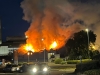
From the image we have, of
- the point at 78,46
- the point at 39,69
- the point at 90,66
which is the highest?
the point at 78,46

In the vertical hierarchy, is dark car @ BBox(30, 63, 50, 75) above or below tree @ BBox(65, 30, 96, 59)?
below

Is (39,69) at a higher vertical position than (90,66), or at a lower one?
lower

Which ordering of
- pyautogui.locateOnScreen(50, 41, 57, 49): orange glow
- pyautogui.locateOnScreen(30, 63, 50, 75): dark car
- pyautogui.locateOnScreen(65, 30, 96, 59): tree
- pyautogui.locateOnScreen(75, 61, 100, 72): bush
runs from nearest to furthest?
pyautogui.locateOnScreen(75, 61, 100, 72): bush, pyautogui.locateOnScreen(30, 63, 50, 75): dark car, pyautogui.locateOnScreen(65, 30, 96, 59): tree, pyautogui.locateOnScreen(50, 41, 57, 49): orange glow

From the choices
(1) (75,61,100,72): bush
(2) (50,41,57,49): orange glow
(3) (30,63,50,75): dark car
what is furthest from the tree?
(3) (30,63,50,75): dark car

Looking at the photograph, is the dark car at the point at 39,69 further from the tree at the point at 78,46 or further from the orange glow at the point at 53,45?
the orange glow at the point at 53,45

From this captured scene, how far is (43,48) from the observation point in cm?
13275

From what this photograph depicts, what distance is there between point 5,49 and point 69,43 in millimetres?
65658

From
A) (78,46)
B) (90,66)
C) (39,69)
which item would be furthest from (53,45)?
(39,69)

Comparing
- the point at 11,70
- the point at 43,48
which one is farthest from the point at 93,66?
the point at 43,48

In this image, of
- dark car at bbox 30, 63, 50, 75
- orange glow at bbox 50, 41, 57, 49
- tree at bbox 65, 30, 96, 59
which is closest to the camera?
dark car at bbox 30, 63, 50, 75

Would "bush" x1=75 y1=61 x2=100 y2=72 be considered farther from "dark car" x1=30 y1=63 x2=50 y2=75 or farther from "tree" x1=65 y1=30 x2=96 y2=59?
"tree" x1=65 y1=30 x2=96 y2=59

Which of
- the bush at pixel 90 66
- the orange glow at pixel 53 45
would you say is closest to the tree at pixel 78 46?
the orange glow at pixel 53 45

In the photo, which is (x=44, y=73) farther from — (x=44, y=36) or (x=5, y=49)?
(x=5, y=49)

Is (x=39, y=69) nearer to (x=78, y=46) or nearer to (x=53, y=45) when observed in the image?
(x=78, y=46)
